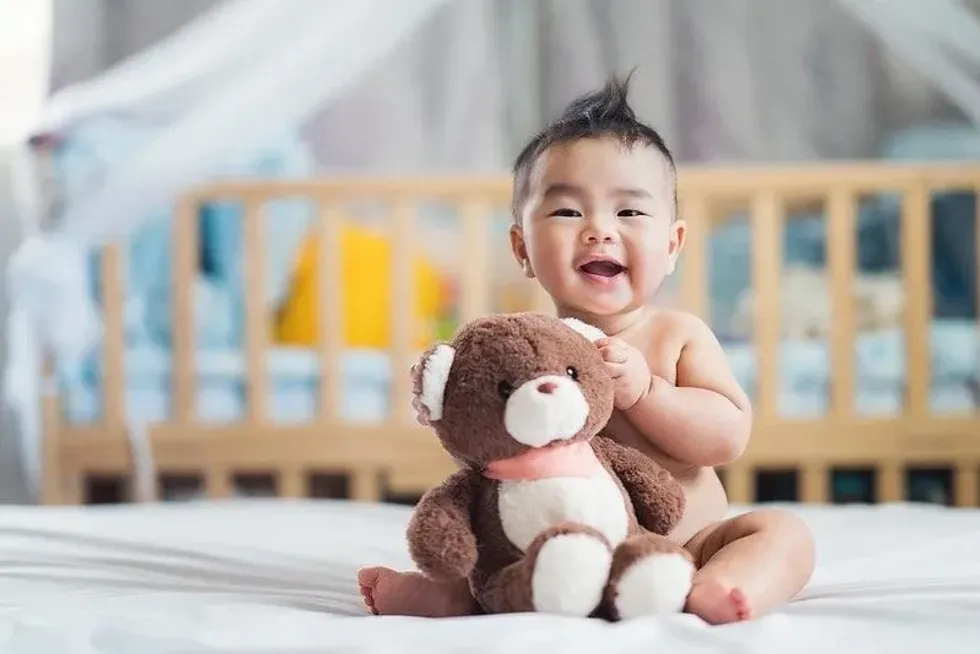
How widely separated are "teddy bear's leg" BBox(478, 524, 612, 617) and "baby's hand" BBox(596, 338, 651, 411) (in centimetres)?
13

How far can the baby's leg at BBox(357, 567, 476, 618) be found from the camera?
35.1 inches

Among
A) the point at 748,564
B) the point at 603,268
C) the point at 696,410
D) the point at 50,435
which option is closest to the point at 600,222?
the point at 603,268

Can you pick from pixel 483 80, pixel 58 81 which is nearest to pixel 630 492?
pixel 58 81

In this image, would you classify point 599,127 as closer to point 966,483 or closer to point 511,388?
point 511,388

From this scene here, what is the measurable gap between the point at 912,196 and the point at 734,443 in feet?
4.68

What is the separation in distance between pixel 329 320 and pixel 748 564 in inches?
57.1

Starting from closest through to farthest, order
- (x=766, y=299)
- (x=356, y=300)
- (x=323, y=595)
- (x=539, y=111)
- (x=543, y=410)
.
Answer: (x=543, y=410)
(x=323, y=595)
(x=766, y=299)
(x=356, y=300)
(x=539, y=111)

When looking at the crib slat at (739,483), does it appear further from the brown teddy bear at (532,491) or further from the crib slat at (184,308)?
the brown teddy bear at (532,491)

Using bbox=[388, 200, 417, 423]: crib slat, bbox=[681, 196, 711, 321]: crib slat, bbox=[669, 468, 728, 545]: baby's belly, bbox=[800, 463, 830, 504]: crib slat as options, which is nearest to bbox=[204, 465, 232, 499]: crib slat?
bbox=[388, 200, 417, 423]: crib slat

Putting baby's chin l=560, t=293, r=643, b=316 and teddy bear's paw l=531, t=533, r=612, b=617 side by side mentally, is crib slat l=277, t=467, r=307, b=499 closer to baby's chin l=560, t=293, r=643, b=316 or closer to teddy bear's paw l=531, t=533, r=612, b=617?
baby's chin l=560, t=293, r=643, b=316

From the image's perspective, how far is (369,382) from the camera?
2.30 meters

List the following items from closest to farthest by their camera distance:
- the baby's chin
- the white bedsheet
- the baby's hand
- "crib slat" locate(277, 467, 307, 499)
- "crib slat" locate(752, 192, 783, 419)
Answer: the white bedsheet
the baby's hand
the baby's chin
"crib slat" locate(752, 192, 783, 419)
"crib slat" locate(277, 467, 307, 499)

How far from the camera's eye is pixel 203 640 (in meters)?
0.79

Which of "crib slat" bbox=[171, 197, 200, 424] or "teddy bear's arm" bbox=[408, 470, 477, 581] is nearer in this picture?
"teddy bear's arm" bbox=[408, 470, 477, 581]
